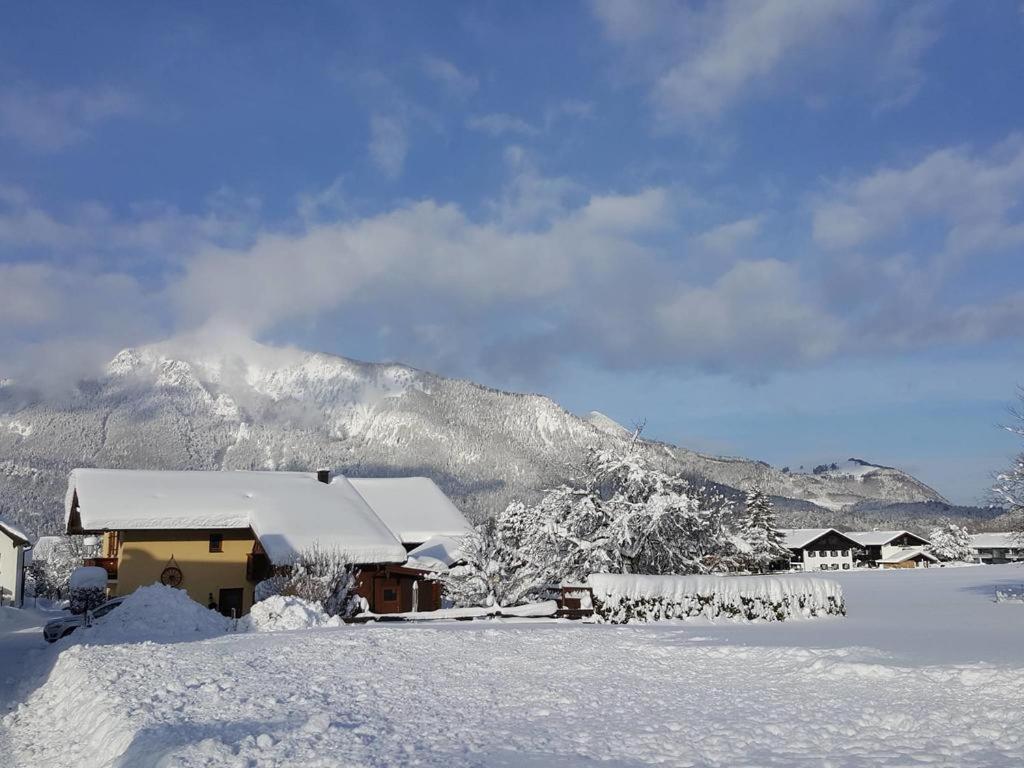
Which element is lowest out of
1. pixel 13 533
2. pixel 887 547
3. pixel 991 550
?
pixel 991 550

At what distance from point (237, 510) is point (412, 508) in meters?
19.9

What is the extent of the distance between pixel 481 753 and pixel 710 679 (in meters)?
7.12

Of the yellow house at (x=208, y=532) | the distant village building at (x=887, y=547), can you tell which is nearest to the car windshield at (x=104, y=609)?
the yellow house at (x=208, y=532)

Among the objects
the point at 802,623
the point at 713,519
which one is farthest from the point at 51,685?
the point at 713,519

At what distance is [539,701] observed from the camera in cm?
1338

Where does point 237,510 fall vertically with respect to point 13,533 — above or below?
above

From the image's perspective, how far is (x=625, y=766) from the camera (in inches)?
356

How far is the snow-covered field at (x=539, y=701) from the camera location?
9602 millimetres

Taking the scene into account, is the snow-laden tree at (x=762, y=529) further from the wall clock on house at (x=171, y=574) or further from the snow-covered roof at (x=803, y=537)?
the wall clock on house at (x=171, y=574)

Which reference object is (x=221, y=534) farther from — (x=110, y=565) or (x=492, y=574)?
(x=492, y=574)

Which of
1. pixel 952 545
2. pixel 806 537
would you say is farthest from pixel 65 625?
pixel 952 545

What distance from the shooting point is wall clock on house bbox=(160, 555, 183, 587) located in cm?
4212

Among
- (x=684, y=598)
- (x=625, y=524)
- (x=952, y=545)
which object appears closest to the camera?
(x=684, y=598)

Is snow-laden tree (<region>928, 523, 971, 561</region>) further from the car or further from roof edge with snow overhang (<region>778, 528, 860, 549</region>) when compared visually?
the car
